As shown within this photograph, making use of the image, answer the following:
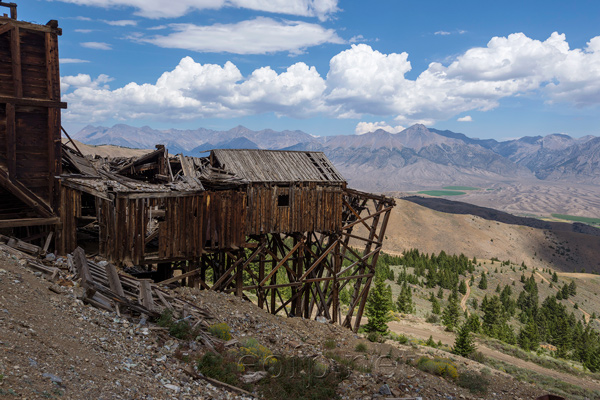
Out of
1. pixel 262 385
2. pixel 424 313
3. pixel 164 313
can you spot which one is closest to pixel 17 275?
pixel 164 313

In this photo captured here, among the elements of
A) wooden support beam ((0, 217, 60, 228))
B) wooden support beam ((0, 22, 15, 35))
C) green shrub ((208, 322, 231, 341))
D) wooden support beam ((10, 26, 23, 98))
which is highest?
wooden support beam ((0, 22, 15, 35))

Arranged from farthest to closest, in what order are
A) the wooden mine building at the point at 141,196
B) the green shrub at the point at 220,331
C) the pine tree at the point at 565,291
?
the pine tree at the point at 565,291
the wooden mine building at the point at 141,196
the green shrub at the point at 220,331

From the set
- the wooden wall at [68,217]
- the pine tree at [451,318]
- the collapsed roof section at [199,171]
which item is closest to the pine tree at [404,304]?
the pine tree at [451,318]

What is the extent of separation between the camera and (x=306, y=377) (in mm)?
10766

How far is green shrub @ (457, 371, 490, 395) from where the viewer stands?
46.2ft

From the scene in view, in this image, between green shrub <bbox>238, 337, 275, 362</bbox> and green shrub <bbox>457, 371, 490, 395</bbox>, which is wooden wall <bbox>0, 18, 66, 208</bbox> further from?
green shrub <bbox>457, 371, 490, 395</bbox>

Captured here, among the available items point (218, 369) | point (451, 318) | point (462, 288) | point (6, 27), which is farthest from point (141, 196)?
point (462, 288)

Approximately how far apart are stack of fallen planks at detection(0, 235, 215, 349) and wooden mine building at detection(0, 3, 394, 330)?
219 cm

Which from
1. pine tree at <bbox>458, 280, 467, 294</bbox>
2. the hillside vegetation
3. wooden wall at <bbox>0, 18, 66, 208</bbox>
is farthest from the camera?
pine tree at <bbox>458, 280, 467, 294</bbox>

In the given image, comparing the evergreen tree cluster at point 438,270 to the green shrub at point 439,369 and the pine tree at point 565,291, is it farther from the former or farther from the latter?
the green shrub at point 439,369

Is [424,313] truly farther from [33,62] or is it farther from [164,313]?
[33,62]

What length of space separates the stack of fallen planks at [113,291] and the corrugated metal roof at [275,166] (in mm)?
7225

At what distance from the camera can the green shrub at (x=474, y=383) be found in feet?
46.2

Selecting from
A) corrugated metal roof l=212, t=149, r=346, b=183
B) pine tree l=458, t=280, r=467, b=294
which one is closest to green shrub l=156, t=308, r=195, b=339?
corrugated metal roof l=212, t=149, r=346, b=183
